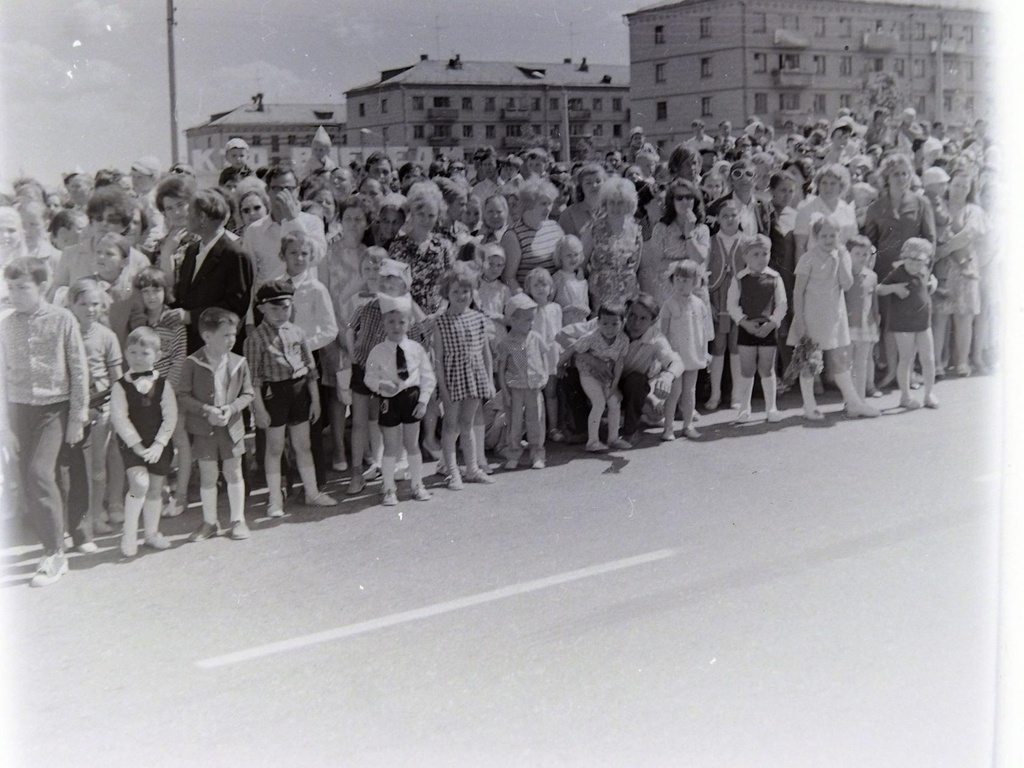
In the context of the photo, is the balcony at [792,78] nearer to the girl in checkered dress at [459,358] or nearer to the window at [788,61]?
the window at [788,61]

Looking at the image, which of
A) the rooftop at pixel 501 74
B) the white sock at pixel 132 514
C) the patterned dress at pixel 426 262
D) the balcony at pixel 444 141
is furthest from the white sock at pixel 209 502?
the balcony at pixel 444 141

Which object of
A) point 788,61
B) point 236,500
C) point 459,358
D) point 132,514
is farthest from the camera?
point 788,61

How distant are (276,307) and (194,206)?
2.29 feet

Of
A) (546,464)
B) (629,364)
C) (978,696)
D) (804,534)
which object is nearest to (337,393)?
(546,464)

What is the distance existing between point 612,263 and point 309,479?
→ 2.76 m

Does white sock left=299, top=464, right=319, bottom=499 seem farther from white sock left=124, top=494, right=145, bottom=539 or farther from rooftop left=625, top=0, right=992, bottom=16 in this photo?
rooftop left=625, top=0, right=992, bottom=16

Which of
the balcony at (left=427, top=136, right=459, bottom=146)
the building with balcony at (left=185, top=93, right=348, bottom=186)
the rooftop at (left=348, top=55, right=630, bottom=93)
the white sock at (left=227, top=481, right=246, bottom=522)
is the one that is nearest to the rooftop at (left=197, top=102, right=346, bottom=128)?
the building with balcony at (left=185, top=93, right=348, bottom=186)

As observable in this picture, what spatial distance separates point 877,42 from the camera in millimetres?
9258

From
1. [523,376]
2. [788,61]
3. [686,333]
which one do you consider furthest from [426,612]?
[788,61]

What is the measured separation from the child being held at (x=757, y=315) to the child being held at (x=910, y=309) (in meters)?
1.09

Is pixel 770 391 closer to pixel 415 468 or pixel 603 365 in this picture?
Result: pixel 603 365

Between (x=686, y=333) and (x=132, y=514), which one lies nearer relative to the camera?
(x=132, y=514)

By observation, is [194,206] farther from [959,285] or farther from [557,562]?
[959,285]

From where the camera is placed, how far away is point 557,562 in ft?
17.7
